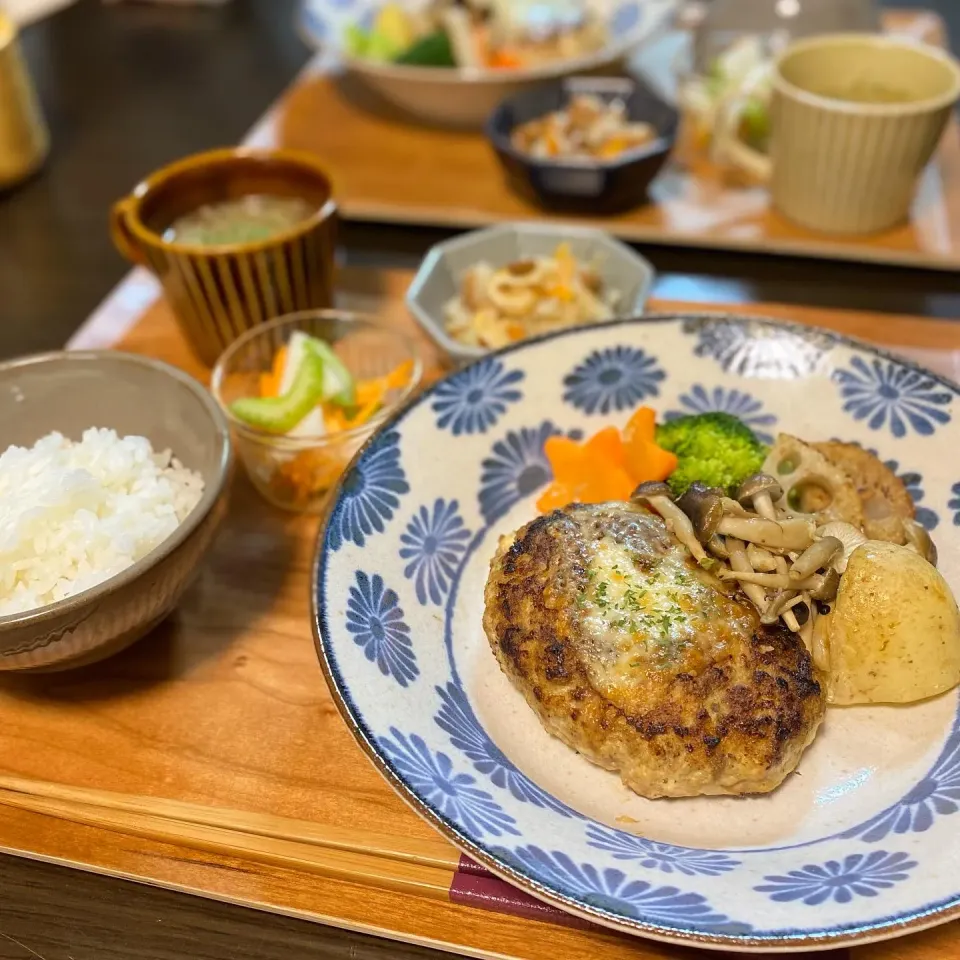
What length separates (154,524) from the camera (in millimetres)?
1864

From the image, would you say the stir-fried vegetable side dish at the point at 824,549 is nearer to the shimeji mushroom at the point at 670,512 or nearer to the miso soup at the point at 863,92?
the shimeji mushroom at the point at 670,512

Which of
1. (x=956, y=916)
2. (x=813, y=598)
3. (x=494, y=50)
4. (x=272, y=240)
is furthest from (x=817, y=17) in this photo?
(x=956, y=916)

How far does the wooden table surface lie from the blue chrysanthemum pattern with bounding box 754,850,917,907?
0.16 meters

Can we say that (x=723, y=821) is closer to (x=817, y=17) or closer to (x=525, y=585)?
(x=525, y=585)

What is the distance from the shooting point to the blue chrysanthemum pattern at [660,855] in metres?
1.42

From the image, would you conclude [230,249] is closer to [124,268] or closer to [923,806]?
[124,268]

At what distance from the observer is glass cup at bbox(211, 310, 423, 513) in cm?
222

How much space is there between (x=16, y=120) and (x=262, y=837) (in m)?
3.33

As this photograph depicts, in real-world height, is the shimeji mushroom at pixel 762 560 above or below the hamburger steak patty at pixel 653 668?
above

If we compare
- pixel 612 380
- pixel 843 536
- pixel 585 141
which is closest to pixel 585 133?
pixel 585 141

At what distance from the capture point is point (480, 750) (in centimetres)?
163

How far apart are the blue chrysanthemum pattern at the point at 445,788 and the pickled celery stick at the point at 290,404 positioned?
95 cm

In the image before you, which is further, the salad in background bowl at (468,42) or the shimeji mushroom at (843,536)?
the salad in background bowl at (468,42)

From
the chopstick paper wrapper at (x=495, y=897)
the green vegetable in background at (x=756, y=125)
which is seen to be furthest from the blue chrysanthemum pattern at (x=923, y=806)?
the green vegetable in background at (x=756, y=125)
